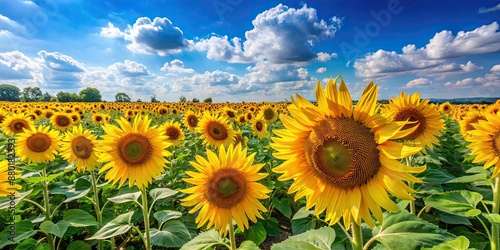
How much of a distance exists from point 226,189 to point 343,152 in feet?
4.40

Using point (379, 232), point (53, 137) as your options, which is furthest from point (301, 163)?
point (53, 137)

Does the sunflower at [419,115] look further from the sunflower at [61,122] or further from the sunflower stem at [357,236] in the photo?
the sunflower at [61,122]

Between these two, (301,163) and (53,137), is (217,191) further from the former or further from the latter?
(53,137)

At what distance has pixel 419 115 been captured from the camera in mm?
3986

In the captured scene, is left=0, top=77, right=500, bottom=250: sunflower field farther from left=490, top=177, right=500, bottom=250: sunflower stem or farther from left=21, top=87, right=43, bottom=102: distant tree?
left=21, top=87, right=43, bottom=102: distant tree

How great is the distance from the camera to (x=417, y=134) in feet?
13.2

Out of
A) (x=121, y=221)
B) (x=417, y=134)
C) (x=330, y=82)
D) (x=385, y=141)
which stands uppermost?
(x=330, y=82)

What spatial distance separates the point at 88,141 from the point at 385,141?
17.0 ft

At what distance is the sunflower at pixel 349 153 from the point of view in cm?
177

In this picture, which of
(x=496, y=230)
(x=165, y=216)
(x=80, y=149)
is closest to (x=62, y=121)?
(x=80, y=149)

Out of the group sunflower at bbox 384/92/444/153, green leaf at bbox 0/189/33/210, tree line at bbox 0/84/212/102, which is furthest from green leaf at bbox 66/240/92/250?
tree line at bbox 0/84/212/102

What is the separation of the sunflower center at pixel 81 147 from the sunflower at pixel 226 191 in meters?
3.27

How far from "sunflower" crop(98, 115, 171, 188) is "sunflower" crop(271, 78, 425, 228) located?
2.31 meters

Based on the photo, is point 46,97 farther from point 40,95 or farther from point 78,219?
point 78,219
